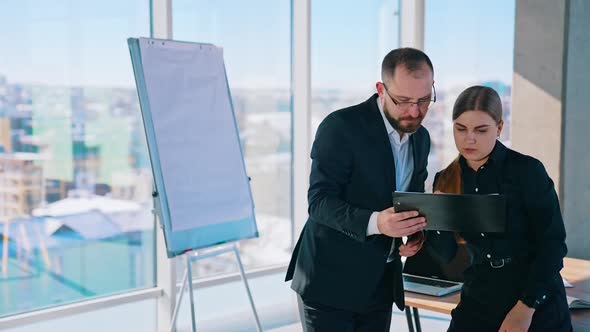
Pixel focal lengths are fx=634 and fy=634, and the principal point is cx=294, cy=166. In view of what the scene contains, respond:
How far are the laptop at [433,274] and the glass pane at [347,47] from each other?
2220 mm

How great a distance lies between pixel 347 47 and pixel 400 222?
139 inches

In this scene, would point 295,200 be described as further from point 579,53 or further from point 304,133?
point 579,53

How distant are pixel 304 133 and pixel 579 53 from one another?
1939 millimetres

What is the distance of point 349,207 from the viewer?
1.80m

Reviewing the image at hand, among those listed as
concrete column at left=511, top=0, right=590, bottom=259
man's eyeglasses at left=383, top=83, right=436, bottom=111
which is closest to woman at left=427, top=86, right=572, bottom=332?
man's eyeglasses at left=383, top=83, right=436, bottom=111

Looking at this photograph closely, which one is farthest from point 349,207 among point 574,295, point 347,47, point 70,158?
point 347,47

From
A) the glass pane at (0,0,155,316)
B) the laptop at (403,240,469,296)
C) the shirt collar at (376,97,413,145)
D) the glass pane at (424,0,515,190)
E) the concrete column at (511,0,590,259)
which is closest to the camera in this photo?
the shirt collar at (376,97,413,145)

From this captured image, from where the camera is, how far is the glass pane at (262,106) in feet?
14.7

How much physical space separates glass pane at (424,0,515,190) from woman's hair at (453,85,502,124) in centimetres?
351

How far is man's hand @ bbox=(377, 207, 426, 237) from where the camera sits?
1708mm

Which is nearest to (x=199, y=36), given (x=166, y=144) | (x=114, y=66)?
(x=114, y=66)

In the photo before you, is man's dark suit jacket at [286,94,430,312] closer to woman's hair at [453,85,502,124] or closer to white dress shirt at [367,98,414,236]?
white dress shirt at [367,98,414,236]

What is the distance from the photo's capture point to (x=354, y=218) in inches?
70.2

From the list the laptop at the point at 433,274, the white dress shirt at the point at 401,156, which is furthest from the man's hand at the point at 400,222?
the laptop at the point at 433,274
